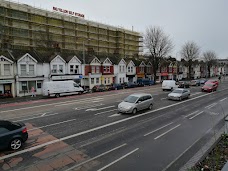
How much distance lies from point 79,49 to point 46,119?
58367 millimetres

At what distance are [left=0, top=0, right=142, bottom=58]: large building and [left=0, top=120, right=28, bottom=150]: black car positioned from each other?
30176 millimetres

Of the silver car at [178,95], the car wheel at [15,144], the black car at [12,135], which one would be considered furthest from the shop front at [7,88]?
the silver car at [178,95]

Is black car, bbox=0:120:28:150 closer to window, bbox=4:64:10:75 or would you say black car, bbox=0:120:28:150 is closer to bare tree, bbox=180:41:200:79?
window, bbox=4:64:10:75

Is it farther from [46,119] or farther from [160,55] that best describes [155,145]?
[160,55]

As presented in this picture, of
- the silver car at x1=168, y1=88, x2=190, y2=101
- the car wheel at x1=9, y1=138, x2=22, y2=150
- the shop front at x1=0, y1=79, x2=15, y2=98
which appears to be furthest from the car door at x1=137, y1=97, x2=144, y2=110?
the shop front at x1=0, y1=79, x2=15, y2=98

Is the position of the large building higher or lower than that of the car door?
higher

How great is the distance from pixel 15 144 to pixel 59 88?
20523 millimetres

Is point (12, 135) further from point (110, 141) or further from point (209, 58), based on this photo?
point (209, 58)

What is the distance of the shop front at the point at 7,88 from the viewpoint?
92.0 feet

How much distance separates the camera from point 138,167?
743 centimetres

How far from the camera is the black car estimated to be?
8.66 metres

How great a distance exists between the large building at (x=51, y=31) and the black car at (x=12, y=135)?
99.0ft

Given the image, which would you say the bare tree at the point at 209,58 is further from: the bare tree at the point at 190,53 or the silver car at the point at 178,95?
the silver car at the point at 178,95

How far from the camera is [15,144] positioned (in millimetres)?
9125
